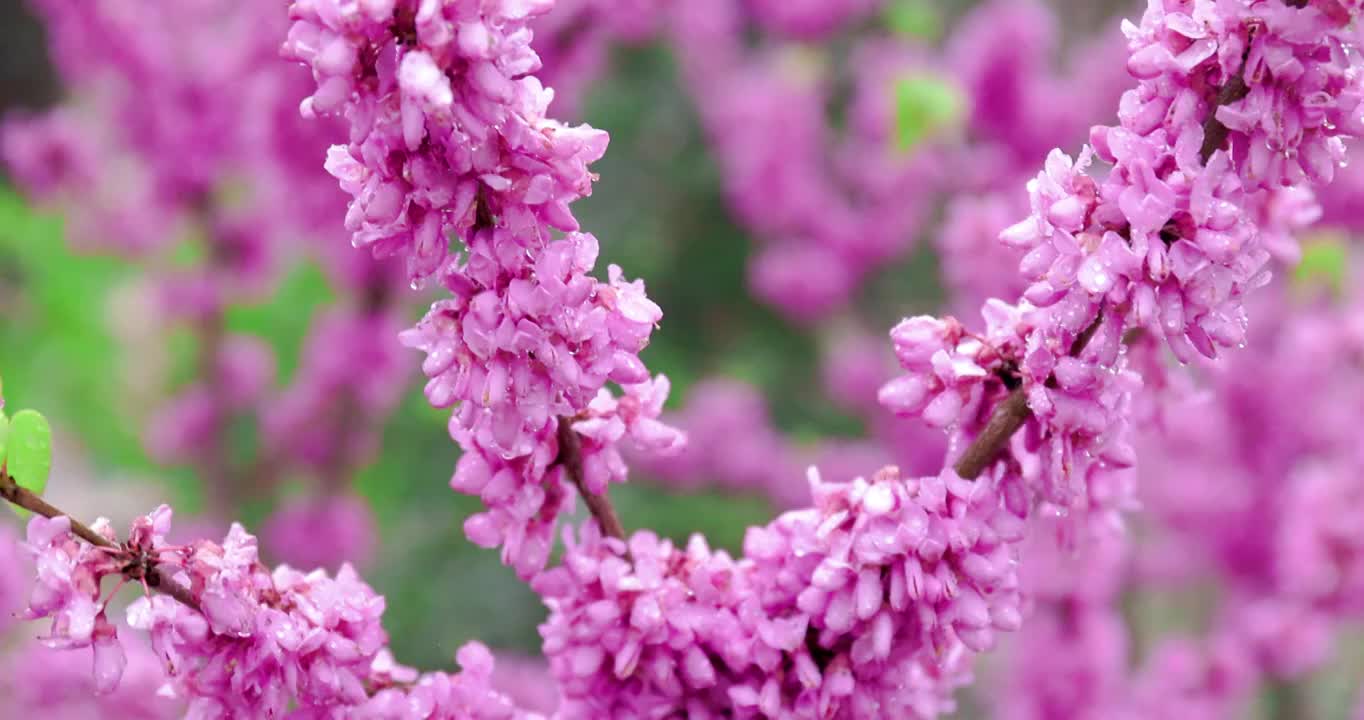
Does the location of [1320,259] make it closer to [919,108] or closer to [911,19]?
[919,108]

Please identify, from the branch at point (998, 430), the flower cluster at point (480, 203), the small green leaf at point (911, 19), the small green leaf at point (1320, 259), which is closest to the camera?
the flower cluster at point (480, 203)

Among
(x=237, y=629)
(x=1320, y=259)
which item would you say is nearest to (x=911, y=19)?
(x=1320, y=259)

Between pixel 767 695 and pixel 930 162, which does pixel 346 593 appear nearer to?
pixel 767 695

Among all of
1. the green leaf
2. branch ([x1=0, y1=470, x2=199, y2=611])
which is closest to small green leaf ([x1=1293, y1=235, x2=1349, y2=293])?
the green leaf

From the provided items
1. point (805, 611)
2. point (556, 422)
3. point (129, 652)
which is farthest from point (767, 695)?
point (129, 652)

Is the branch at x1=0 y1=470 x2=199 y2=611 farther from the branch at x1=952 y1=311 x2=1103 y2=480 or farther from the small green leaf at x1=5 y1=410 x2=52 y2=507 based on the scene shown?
the branch at x1=952 y1=311 x2=1103 y2=480

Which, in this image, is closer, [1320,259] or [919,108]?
[1320,259]

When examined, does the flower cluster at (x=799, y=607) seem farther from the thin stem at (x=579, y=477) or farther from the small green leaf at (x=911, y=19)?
the small green leaf at (x=911, y=19)

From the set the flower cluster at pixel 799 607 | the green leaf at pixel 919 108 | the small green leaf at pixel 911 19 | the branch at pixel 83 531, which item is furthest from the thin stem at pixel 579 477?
the small green leaf at pixel 911 19
